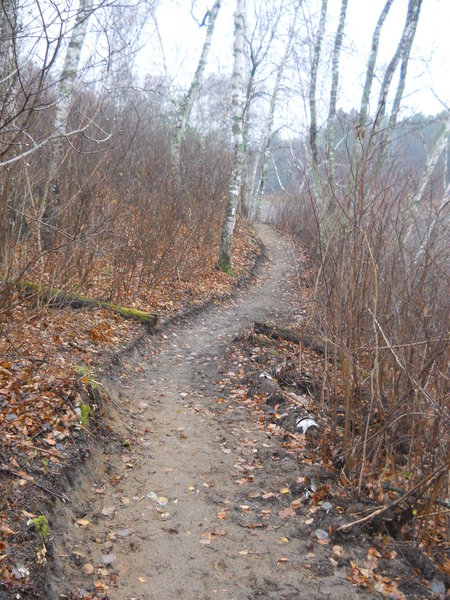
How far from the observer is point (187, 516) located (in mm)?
3943

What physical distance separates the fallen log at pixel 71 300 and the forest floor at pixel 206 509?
1125 millimetres

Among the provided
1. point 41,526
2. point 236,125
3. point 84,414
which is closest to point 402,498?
point 41,526

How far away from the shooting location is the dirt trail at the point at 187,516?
10.5 feet

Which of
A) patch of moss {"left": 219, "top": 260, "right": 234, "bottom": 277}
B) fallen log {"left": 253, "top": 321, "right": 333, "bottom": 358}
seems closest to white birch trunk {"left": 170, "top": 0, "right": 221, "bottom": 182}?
patch of moss {"left": 219, "top": 260, "right": 234, "bottom": 277}

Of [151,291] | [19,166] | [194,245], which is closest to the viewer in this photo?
[19,166]

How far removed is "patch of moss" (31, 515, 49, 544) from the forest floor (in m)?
0.08

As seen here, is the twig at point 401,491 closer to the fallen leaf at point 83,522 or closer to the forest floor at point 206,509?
the forest floor at point 206,509

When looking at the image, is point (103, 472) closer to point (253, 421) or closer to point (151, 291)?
point (253, 421)

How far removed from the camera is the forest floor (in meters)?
3.21

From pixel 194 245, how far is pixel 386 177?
24.2 feet

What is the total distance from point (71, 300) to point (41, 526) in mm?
3905

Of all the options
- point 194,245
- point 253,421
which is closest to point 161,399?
point 253,421

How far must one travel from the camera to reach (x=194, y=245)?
38.1 feet

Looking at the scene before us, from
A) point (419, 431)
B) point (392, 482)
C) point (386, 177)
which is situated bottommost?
point (392, 482)
